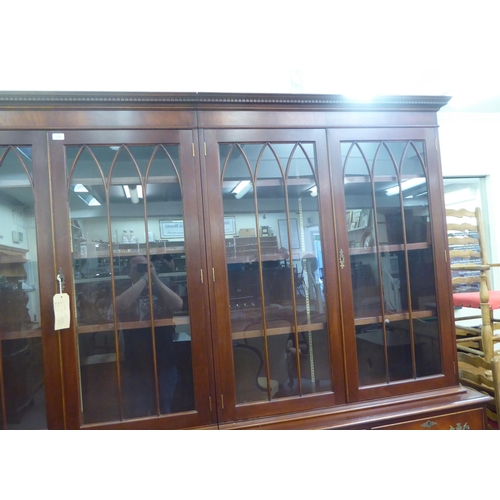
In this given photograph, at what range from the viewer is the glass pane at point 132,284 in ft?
3.53

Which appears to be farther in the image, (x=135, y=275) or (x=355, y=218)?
(x=355, y=218)

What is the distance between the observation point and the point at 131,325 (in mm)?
1101

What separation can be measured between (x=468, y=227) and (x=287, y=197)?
1.34 m

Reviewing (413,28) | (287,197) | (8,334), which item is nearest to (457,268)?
(287,197)

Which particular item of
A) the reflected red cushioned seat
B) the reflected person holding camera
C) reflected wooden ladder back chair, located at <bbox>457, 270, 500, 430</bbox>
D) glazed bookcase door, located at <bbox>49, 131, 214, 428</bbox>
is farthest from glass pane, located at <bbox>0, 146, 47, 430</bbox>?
the reflected red cushioned seat

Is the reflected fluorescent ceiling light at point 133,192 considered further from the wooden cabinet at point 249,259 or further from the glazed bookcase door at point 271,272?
the glazed bookcase door at point 271,272

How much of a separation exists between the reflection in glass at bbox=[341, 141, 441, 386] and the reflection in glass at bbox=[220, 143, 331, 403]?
6.3 inches

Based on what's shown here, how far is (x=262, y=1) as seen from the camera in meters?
0.69

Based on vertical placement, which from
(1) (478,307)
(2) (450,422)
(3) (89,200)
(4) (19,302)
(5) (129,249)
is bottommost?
(2) (450,422)

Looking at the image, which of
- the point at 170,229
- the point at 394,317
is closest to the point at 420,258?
the point at 394,317

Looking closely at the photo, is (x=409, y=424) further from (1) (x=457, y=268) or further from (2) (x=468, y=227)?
(2) (x=468, y=227)

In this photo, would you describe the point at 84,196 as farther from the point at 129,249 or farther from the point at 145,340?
the point at 145,340

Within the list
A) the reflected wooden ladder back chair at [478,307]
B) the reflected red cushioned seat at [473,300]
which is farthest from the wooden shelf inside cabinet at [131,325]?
the reflected red cushioned seat at [473,300]

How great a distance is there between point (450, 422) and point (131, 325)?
1.26 metres
